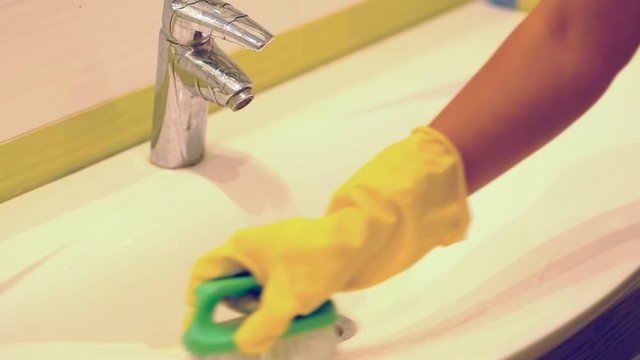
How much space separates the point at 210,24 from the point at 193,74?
0.05m

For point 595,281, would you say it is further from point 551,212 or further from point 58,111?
point 58,111

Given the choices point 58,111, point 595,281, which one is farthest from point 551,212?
point 58,111

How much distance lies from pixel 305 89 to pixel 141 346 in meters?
0.34

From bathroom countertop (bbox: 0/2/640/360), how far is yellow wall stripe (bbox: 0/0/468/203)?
0.04 feet

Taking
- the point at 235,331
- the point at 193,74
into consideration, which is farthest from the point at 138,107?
the point at 235,331

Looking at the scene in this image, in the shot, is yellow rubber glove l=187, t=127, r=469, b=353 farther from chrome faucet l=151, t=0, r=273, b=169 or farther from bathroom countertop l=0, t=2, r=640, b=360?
chrome faucet l=151, t=0, r=273, b=169

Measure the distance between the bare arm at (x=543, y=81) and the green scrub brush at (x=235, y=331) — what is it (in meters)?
0.13

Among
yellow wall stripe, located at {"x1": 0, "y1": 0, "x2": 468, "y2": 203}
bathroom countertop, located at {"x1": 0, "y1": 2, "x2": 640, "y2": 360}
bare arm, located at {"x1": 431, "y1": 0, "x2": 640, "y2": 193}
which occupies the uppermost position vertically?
bare arm, located at {"x1": 431, "y1": 0, "x2": 640, "y2": 193}

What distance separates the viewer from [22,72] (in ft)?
2.43

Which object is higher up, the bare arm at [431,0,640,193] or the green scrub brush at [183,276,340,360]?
the bare arm at [431,0,640,193]

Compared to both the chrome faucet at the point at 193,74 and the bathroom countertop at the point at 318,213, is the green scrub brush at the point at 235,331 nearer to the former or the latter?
the bathroom countertop at the point at 318,213

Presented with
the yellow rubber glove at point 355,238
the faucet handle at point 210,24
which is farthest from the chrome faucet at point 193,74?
the yellow rubber glove at point 355,238

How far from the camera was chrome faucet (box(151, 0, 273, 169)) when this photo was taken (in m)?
0.70

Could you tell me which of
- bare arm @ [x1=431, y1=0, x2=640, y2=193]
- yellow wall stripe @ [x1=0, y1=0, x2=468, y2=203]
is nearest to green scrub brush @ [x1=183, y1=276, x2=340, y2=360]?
bare arm @ [x1=431, y1=0, x2=640, y2=193]
